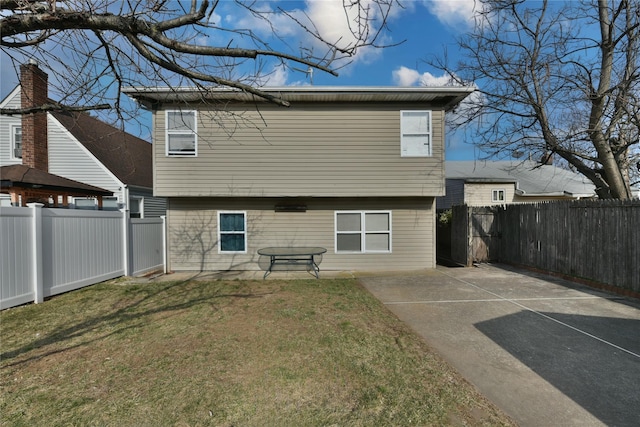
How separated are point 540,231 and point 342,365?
344 inches

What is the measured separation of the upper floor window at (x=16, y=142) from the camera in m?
13.1

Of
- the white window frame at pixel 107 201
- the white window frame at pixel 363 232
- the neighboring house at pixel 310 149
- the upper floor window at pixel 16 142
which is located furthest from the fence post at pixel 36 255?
the upper floor window at pixel 16 142

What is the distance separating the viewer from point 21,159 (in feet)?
42.3

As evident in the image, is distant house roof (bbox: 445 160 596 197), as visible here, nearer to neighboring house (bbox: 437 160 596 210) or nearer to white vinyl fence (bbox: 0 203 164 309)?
neighboring house (bbox: 437 160 596 210)

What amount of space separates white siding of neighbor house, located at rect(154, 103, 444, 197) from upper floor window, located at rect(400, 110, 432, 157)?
0.17 metres

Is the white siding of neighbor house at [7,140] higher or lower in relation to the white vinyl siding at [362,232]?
higher

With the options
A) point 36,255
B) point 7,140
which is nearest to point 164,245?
point 36,255

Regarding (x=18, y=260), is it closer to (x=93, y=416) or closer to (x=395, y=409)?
(x=93, y=416)

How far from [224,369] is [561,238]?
926cm

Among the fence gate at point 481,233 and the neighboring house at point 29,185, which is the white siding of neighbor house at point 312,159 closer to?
the fence gate at point 481,233

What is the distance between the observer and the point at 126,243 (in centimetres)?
907

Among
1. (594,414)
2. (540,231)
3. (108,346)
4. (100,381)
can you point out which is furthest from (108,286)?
(540,231)

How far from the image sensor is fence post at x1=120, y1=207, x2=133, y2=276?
29.6 ft

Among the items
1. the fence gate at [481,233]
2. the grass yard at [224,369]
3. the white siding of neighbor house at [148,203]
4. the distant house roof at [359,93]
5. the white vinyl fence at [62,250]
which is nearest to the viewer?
the grass yard at [224,369]
